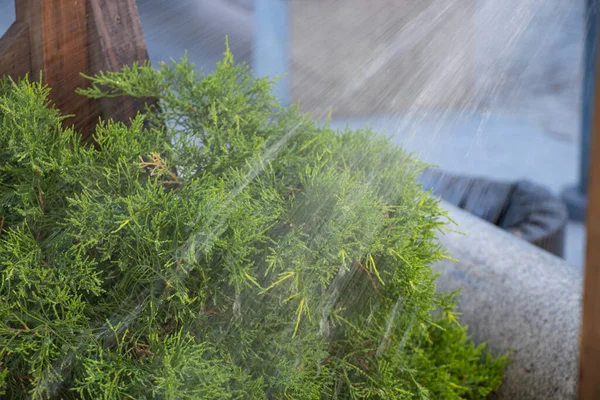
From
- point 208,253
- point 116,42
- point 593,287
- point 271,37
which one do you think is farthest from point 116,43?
point 271,37

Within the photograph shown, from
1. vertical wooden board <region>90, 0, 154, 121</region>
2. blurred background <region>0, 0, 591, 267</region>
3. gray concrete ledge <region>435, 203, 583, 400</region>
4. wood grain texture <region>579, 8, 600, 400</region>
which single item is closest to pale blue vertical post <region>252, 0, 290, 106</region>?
blurred background <region>0, 0, 591, 267</region>

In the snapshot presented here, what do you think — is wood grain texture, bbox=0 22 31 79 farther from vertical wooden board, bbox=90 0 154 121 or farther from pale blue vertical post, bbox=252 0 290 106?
pale blue vertical post, bbox=252 0 290 106

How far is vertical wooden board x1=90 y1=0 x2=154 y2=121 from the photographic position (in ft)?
4.17

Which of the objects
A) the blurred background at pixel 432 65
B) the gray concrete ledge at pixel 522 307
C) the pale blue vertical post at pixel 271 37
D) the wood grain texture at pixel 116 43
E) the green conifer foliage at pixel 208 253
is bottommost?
the blurred background at pixel 432 65

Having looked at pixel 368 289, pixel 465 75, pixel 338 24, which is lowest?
pixel 465 75

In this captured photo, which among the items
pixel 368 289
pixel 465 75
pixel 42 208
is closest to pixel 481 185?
pixel 368 289

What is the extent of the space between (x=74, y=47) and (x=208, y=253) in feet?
2.10

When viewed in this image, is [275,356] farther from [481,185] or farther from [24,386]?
[481,185]

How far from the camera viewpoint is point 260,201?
100 cm

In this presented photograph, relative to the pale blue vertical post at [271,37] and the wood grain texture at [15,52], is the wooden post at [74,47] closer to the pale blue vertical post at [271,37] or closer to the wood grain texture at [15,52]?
the wood grain texture at [15,52]

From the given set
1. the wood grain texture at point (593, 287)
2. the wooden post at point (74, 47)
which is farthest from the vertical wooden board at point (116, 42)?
the wood grain texture at point (593, 287)

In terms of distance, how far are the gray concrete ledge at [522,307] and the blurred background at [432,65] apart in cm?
133

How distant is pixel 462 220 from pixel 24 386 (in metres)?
1.48

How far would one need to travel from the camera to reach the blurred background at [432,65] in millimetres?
4398
